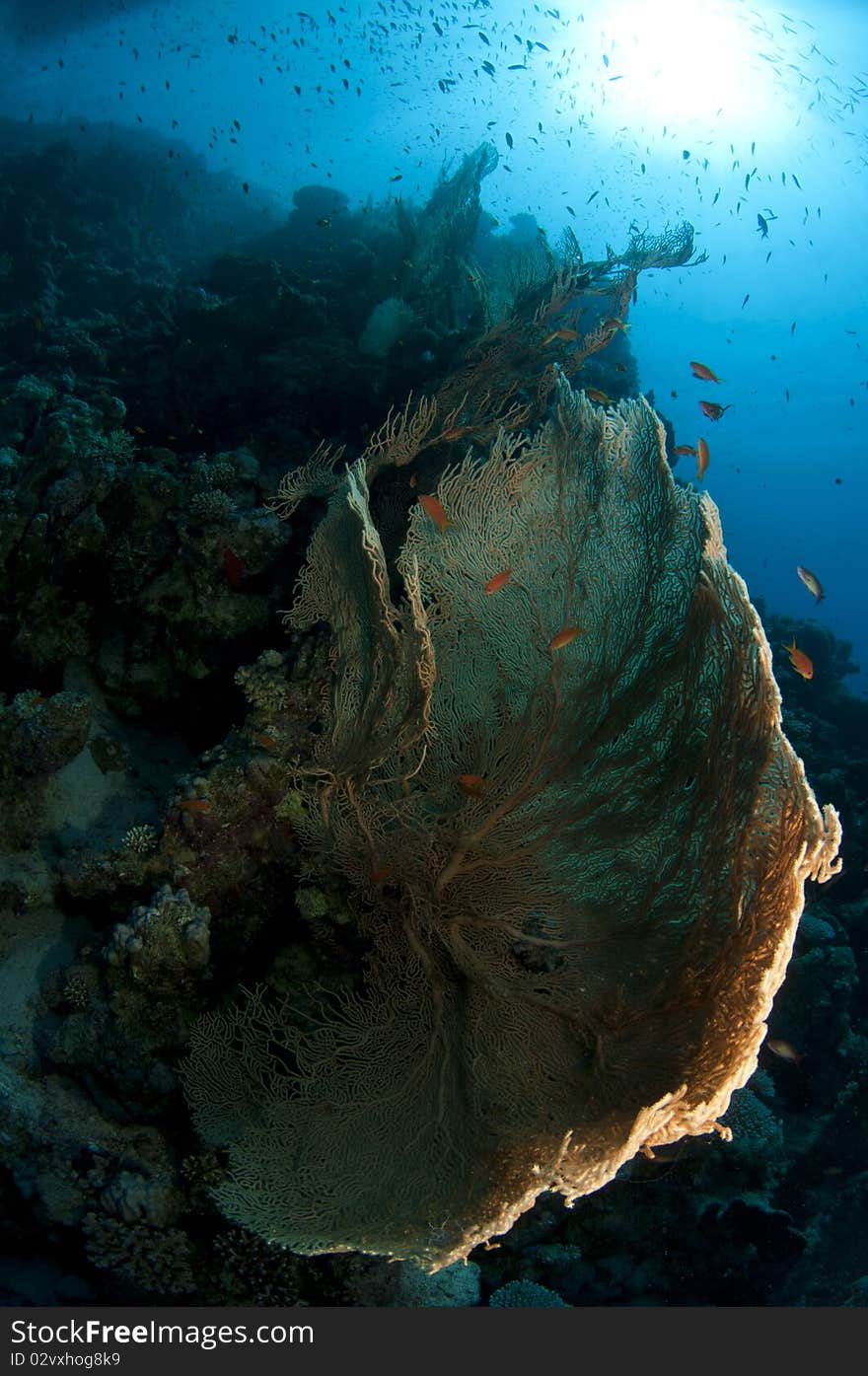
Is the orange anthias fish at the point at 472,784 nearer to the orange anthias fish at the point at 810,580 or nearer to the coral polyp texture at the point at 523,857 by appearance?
the coral polyp texture at the point at 523,857

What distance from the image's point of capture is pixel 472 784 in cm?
366

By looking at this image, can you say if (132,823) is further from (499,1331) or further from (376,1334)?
(499,1331)

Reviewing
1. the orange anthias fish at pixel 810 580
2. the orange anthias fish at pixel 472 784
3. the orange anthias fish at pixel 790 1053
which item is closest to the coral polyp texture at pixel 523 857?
the orange anthias fish at pixel 472 784

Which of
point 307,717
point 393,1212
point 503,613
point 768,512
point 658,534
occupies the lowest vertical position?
point 768,512

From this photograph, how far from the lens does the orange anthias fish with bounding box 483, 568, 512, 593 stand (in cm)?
401

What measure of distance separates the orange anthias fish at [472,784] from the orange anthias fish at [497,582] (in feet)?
4.01

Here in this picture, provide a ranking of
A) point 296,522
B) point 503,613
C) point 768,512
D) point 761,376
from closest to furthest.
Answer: point 503,613
point 296,522
point 761,376
point 768,512

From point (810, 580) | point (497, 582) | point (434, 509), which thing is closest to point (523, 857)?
point (497, 582)

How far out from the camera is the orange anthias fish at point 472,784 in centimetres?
366

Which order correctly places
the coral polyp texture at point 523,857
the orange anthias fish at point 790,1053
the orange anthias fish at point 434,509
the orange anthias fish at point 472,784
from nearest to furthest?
the coral polyp texture at point 523,857
the orange anthias fish at point 472,784
the orange anthias fish at point 434,509
the orange anthias fish at point 790,1053

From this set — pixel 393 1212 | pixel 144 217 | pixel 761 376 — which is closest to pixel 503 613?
pixel 393 1212

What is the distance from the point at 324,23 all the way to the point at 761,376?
5430 cm

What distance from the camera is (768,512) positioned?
85312 millimetres

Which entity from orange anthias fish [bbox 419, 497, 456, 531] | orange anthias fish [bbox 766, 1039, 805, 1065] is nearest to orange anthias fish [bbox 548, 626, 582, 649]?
orange anthias fish [bbox 419, 497, 456, 531]
